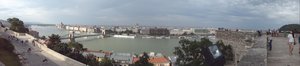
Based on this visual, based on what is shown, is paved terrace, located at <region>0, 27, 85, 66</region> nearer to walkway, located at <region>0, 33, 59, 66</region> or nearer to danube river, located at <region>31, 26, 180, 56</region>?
walkway, located at <region>0, 33, 59, 66</region>

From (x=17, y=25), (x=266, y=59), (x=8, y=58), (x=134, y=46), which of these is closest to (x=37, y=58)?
(x=8, y=58)

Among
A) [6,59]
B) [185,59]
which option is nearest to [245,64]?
[185,59]

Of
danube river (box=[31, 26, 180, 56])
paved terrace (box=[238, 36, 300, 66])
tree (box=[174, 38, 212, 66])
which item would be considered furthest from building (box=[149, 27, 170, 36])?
paved terrace (box=[238, 36, 300, 66])

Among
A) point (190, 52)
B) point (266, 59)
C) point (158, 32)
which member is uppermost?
point (266, 59)

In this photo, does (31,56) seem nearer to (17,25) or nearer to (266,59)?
(17,25)

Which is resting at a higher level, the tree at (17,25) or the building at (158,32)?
the tree at (17,25)

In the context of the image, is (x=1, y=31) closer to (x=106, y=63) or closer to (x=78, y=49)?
(x=78, y=49)

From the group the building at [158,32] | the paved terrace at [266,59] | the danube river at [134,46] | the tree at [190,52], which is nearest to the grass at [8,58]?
the tree at [190,52]

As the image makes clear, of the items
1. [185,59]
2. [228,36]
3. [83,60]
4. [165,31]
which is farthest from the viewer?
[165,31]

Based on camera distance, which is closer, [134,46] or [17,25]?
[17,25]

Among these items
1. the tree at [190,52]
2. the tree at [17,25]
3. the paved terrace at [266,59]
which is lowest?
the tree at [190,52]

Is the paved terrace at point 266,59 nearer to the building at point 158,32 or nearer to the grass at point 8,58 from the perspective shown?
the grass at point 8,58
